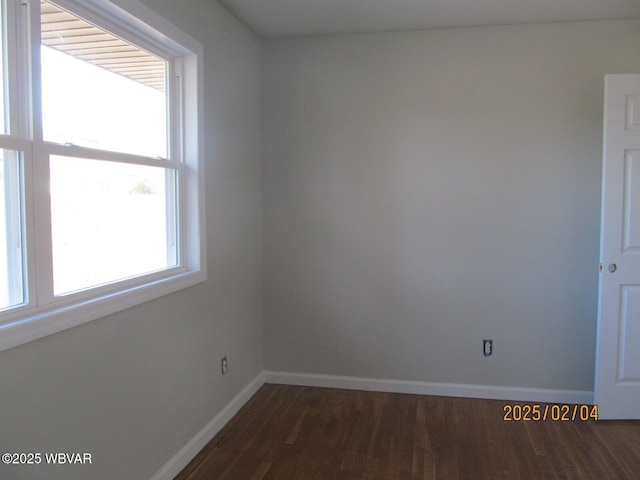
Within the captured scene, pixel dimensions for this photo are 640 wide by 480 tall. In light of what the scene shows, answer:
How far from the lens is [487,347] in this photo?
3.62m

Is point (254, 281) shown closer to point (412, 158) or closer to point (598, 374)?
point (412, 158)

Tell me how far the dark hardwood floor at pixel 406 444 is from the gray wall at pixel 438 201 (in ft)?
1.27

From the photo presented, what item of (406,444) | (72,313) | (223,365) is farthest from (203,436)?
(72,313)

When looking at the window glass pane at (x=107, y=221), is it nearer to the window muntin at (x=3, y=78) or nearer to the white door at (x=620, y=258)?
the window muntin at (x=3, y=78)

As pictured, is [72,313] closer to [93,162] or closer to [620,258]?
[93,162]

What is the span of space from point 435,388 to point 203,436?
1.70 metres

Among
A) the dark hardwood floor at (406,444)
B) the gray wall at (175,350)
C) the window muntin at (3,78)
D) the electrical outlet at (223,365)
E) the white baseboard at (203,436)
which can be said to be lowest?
the dark hardwood floor at (406,444)

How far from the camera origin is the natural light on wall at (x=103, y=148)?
75.1 inches

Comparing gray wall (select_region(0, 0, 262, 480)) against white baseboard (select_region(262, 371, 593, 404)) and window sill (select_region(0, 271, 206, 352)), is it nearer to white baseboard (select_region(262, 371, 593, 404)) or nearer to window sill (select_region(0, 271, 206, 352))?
window sill (select_region(0, 271, 206, 352))

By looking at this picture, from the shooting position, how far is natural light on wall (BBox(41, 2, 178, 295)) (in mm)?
1907

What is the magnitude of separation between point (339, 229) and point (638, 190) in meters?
1.95

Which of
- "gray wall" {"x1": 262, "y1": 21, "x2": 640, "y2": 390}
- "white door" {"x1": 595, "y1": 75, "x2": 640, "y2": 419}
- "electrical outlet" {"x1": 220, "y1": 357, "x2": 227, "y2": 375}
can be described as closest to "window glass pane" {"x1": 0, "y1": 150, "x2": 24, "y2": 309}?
"electrical outlet" {"x1": 220, "y1": 357, "x2": 227, "y2": 375}

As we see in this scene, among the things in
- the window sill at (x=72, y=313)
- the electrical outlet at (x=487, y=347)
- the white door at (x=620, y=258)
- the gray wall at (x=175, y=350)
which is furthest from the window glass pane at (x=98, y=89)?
the white door at (x=620, y=258)

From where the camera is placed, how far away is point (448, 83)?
3555 mm
